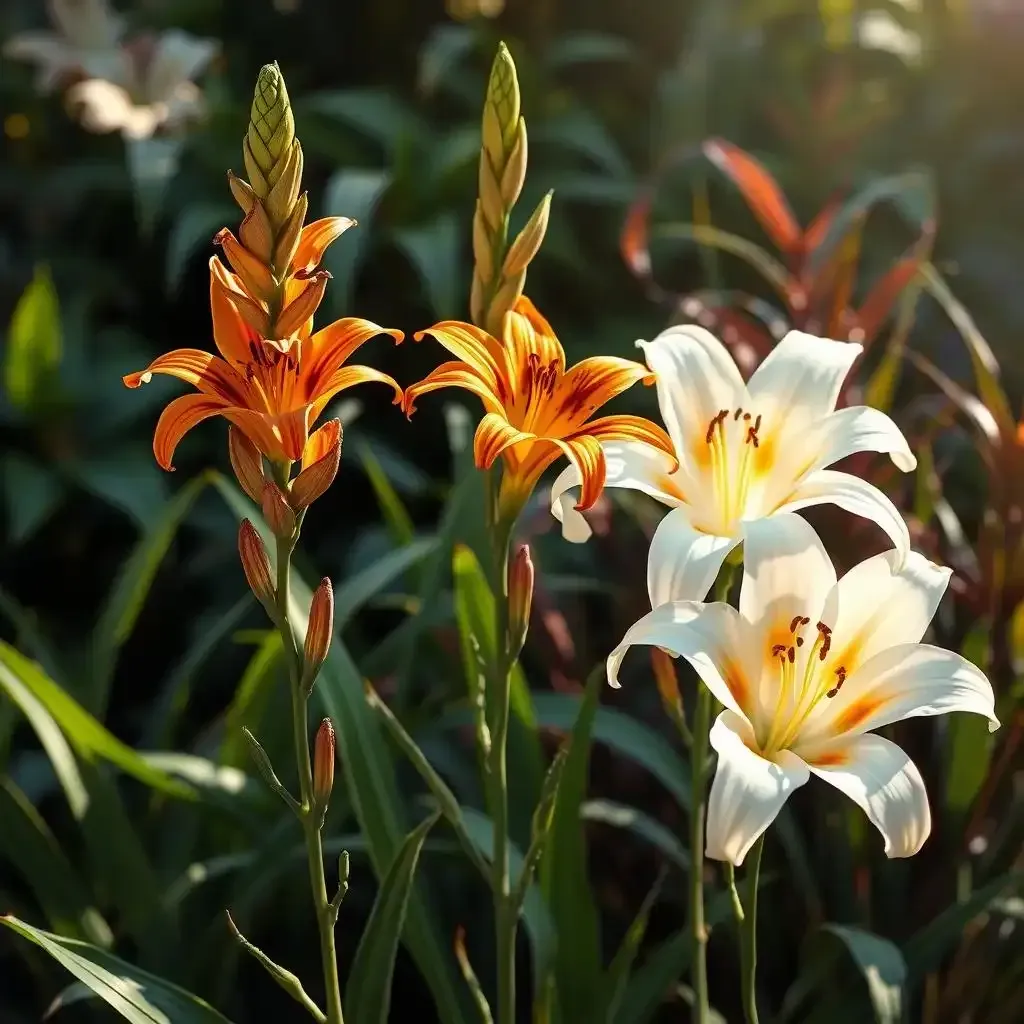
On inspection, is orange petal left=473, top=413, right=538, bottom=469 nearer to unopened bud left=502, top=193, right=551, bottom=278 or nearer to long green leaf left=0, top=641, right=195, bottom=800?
unopened bud left=502, top=193, right=551, bottom=278

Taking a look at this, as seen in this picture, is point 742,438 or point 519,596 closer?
point 519,596

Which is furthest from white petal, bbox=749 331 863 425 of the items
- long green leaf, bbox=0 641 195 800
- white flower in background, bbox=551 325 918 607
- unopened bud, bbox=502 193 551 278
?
long green leaf, bbox=0 641 195 800

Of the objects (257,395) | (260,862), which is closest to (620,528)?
(260,862)

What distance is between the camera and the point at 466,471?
1.43 metres

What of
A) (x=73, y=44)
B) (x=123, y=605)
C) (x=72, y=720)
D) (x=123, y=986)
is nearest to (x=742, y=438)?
(x=123, y=986)

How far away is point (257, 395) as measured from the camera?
0.63 meters

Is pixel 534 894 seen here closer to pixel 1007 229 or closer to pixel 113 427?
pixel 113 427

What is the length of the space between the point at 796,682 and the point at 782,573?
8cm

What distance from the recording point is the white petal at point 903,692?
688 millimetres

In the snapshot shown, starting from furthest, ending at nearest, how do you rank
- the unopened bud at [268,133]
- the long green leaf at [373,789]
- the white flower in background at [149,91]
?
the white flower in background at [149,91], the long green leaf at [373,789], the unopened bud at [268,133]

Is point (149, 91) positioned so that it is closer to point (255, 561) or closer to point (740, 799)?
point (255, 561)

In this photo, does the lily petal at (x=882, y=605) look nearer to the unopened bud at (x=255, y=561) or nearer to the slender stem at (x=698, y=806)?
the slender stem at (x=698, y=806)

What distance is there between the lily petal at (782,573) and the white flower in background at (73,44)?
1930 millimetres

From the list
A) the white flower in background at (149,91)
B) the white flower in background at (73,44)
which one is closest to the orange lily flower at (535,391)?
the white flower in background at (149,91)
